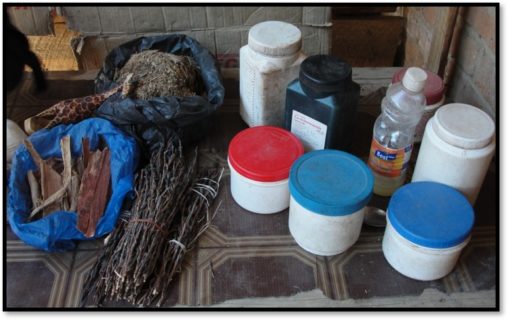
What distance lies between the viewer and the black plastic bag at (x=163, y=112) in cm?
153

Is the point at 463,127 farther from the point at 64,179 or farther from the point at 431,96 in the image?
the point at 64,179

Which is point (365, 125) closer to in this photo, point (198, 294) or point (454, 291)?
point (454, 291)

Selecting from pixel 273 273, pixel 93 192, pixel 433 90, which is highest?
pixel 433 90

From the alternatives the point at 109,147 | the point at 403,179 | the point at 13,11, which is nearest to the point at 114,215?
the point at 109,147

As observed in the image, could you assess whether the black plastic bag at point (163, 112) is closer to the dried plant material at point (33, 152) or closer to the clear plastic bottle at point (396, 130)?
the dried plant material at point (33, 152)

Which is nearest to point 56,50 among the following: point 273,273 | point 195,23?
point 195,23

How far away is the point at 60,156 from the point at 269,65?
72 cm

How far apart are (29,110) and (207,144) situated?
0.69 m

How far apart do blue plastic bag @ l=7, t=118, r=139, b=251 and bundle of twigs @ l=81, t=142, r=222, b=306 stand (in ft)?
0.14

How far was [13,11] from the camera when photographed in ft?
6.24

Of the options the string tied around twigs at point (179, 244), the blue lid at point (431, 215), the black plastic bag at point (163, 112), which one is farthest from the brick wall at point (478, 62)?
the string tied around twigs at point (179, 244)

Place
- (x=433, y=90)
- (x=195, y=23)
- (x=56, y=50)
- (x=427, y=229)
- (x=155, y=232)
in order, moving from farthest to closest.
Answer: (x=56, y=50) < (x=195, y=23) < (x=433, y=90) < (x=155, y=232) < (x=427, y=229)

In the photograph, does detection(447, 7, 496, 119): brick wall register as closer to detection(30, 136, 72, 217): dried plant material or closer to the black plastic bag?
the black plastic bag

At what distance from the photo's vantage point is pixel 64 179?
1514 mm
